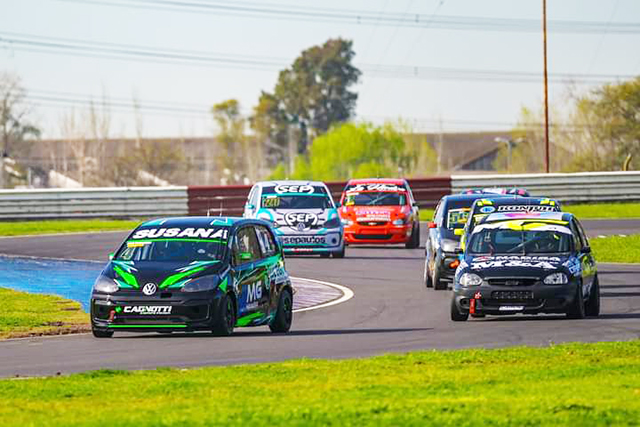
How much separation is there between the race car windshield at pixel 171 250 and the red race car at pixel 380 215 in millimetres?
18215

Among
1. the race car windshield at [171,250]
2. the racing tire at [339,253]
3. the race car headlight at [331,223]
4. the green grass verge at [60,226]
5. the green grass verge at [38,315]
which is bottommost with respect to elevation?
the green grass verge at [38,315]

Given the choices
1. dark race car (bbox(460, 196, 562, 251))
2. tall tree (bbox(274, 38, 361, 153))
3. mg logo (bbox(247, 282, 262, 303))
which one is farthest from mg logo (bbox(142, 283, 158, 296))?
tall tree (bbox(274, 38, 361, 153))

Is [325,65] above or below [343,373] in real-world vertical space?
above

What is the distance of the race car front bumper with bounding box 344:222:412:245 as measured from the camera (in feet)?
123

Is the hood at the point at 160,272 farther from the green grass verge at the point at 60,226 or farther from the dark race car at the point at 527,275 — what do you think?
the green grass verge at the point at 60,226

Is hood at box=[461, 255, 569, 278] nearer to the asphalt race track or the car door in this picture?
the asphalt race track

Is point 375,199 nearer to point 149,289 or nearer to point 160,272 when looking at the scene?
point 160,272

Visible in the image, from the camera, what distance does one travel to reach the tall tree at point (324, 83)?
144 metres

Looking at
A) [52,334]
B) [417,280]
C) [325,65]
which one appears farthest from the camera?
[325,65]

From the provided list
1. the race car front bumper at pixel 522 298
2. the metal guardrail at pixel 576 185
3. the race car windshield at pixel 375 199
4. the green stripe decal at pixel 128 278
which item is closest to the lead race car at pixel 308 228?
the race car windshield at pixel 375 199

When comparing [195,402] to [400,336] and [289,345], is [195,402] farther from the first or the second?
[400,336]

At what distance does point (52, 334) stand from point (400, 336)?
4.54 m

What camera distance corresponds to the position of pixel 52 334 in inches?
774

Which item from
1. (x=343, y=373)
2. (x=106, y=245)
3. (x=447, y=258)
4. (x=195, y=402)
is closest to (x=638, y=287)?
(x=447, y=258)
